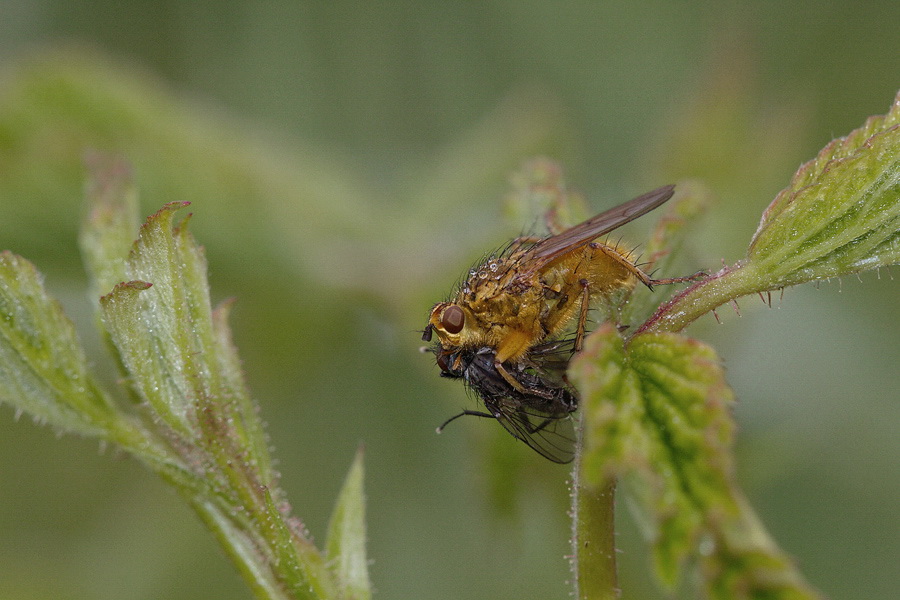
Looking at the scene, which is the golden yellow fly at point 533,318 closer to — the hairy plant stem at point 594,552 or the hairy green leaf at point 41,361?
the hairy plant stem at point 594,552

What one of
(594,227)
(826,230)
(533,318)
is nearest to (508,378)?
(533,318)

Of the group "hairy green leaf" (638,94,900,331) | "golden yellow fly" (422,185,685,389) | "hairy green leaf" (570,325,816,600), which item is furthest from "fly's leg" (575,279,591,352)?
"hairy green leaf" (570,325,816,600)

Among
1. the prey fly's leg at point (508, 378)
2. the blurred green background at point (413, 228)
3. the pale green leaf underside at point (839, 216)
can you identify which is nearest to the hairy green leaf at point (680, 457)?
the pale green leaf underside at point (839, 216)

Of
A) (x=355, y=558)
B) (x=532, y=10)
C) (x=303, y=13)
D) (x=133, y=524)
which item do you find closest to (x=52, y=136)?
(x=133, y=524)

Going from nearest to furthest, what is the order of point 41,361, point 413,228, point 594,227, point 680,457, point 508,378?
point 680,457
point 41,361
point 508,378
point 594,227
point 413,228

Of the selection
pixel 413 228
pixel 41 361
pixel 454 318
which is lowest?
pixel 41 361

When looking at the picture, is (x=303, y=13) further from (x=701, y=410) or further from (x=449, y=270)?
(x=701, y=410)

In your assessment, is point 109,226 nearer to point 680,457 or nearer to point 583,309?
point 583,309
